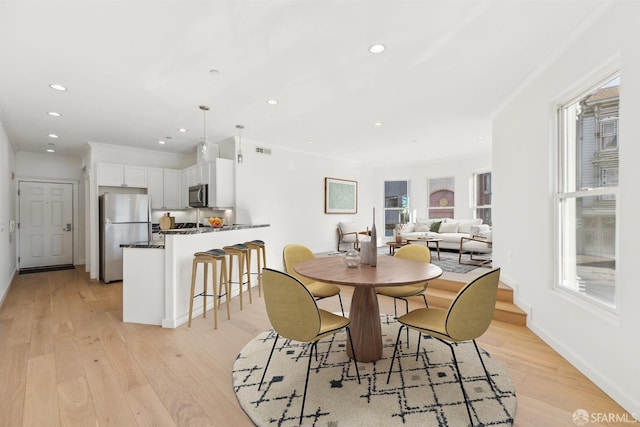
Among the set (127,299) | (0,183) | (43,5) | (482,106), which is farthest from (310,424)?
(0,183)

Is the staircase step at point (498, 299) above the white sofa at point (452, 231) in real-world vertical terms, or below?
below

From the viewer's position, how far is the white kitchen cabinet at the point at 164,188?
6098 mm

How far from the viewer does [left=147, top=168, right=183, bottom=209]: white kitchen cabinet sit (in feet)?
20.0

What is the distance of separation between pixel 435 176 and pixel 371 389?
23.4 feet

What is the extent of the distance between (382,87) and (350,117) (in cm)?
109

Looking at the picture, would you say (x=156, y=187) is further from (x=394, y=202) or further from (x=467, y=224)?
(x=467, y=224)

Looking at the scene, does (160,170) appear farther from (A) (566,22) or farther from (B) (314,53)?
(A) (566,22)

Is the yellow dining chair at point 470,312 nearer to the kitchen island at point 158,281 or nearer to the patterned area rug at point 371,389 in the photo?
the patterned area rug at point 371,389

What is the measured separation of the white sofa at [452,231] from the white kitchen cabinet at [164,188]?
4883 mm

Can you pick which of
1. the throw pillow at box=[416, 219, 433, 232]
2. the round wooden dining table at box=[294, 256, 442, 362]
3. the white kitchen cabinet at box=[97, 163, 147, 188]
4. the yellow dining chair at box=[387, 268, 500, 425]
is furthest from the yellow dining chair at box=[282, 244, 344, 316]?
the throw pillow at box=[416, 219, 433, 232]

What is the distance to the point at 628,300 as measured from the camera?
6.13 ft

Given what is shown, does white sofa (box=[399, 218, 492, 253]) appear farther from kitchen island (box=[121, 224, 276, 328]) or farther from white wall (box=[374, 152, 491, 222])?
kitchen island (box=[121, 224, 276, 328])

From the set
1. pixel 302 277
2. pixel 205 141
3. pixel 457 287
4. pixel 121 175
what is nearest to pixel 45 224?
pixel 121 175

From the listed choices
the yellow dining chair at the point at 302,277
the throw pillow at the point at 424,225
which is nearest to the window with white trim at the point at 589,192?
the yellow dining chair at the point at 302,277
